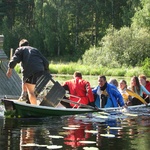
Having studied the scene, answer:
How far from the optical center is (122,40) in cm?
4500

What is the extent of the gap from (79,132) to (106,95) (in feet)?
12.1

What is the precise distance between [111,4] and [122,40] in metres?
16.6

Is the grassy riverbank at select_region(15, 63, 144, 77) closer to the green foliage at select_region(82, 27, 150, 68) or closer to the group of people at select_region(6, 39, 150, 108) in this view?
the green foliage at select_region(82, 27, 150, 68)

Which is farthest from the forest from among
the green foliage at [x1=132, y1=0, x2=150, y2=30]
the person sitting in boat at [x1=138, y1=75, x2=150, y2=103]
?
the person sitting in boat at [x1=138, y1=75, x2=150, y2=103]

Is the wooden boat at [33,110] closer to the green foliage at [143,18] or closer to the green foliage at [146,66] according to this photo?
the green foliage at [146,66]

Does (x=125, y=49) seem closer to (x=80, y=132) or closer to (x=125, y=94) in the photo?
(x=125, y=94)

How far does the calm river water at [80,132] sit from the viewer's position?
8.20m

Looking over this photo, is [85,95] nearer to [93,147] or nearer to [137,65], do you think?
[93,147]

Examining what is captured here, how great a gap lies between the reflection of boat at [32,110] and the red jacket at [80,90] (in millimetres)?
911

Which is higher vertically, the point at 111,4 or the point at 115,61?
the point at 111,4

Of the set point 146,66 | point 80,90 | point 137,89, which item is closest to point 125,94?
point 137,89

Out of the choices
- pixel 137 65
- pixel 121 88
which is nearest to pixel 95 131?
pixel 121 88

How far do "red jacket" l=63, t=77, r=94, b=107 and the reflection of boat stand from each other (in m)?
0.91

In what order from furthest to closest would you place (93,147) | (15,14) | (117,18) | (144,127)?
(15,14) → (117,18) → (144,127) → (93,147)
